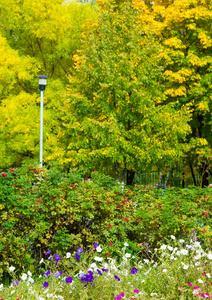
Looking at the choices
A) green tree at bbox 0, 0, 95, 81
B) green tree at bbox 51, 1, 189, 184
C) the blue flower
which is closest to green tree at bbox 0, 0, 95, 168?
green tree at bbox 0, 0, 95, 81

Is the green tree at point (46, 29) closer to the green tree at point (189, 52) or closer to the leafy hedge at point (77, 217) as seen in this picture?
the green tree at point (189, 52)

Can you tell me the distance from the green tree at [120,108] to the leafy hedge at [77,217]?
17.7 ft

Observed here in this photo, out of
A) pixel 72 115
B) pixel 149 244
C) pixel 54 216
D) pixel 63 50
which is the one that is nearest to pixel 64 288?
pixel 54 216

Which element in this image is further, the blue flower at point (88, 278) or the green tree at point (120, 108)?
the green tree at point (120, 108)

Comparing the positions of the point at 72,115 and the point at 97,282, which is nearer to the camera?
the point at 97,282

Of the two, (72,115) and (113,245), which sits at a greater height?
(72,115)

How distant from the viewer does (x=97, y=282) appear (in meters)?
3.57

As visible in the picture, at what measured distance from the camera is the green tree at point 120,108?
11492mm

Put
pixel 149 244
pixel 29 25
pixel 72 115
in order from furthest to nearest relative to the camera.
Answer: pixel 29 25
pixel 72 115
pixel 149 244

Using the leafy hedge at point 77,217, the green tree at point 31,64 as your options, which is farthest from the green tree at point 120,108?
the leafy hedge at point 77,217

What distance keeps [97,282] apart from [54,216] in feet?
6.00

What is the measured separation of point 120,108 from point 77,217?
7.39m

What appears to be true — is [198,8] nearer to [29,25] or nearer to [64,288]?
[29,25]

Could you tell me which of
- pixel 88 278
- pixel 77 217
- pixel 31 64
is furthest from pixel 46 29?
pixel 88 278
